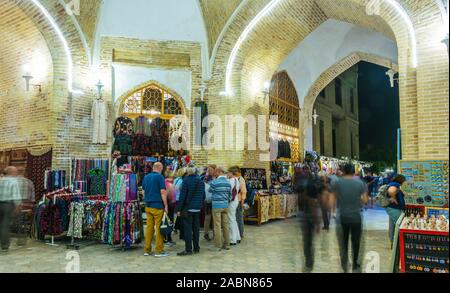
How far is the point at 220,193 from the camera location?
22.5 ft

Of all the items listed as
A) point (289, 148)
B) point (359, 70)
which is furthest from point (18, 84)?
point (359, 70)

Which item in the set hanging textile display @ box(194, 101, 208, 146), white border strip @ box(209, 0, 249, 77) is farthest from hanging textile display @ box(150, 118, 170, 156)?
white border strip @ box(209, 0, 249, 77)

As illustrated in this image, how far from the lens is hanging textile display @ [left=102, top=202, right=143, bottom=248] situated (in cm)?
671

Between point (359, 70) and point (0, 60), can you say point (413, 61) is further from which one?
point (359, 70)

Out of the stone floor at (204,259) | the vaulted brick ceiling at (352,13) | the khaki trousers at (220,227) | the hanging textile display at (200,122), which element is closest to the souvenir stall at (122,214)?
the stone floor at (204,259)

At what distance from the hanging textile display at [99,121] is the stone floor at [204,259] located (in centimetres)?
333

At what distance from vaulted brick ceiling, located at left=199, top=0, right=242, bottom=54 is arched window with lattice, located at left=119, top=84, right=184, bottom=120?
1968 mm

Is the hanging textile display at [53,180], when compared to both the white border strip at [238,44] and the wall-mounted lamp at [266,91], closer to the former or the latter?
the white border strip at [238,44]

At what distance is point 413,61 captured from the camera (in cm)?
743

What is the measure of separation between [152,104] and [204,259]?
244 inches

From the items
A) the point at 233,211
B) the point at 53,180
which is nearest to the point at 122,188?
the point at 233,211

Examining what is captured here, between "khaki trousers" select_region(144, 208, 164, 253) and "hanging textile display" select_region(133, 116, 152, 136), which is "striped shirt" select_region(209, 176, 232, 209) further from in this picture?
"hanging textile display" select_region(133, 116, 152, 136)

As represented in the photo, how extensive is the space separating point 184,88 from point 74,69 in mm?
3114

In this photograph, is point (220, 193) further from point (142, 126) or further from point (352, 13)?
point (352, 13)
